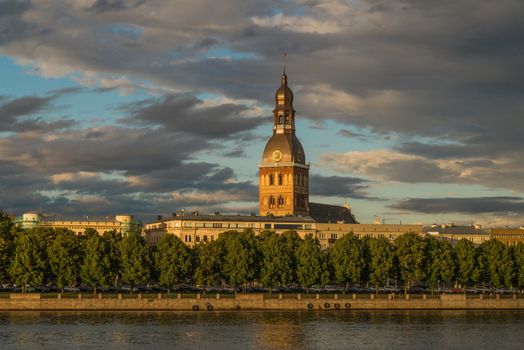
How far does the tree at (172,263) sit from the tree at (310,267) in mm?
19385

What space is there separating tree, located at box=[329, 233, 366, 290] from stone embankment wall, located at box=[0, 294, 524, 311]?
26.3 feet

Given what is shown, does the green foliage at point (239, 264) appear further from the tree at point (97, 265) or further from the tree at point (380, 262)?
the tree at point (380, 262)

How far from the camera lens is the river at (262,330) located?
5128 inches

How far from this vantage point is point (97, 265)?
7072 inches

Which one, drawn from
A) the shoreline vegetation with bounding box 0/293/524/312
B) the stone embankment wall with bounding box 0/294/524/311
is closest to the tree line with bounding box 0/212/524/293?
the shoreline vegetation with bounding box 0/293/524/312

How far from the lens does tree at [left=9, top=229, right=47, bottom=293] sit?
583 feet

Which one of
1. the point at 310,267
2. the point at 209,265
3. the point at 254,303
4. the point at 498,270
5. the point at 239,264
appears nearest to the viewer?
the point at 254,303

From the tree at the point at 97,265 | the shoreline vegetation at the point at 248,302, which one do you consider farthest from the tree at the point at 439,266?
the tree at the point at 97,265

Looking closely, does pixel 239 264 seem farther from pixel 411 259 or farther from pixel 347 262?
pixel 411 259

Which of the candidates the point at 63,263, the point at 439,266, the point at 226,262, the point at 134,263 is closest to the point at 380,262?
the point at 439,266

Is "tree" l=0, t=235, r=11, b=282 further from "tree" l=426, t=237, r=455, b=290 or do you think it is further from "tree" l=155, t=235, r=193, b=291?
"tree" l=426, t=237, r=455, b=290

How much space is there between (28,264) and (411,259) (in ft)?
220

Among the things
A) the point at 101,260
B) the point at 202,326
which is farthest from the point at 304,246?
the point at 202,326

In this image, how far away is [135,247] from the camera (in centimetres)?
18488
